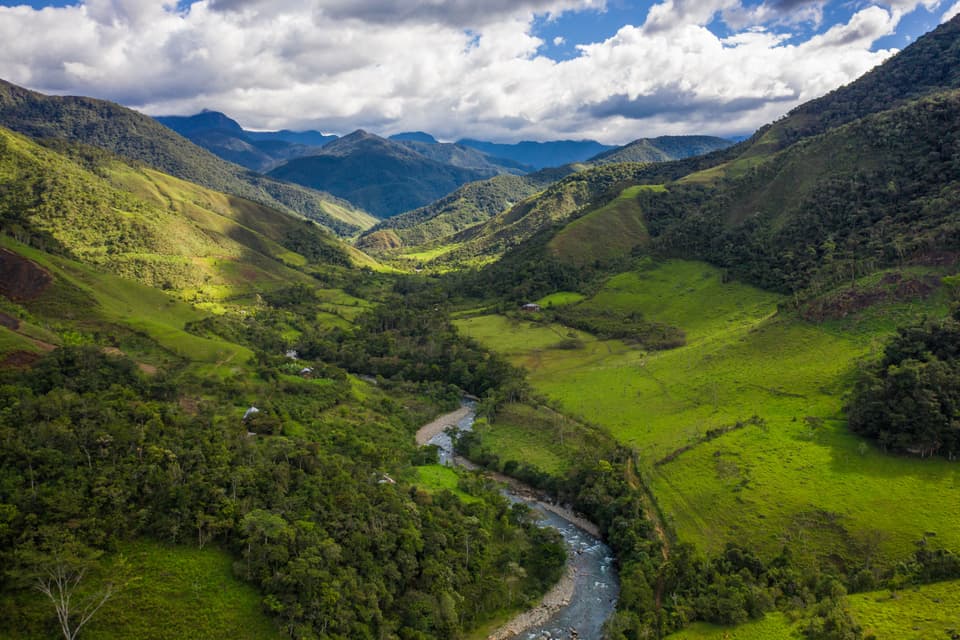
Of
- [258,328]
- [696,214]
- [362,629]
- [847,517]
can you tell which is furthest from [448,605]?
[696,214]

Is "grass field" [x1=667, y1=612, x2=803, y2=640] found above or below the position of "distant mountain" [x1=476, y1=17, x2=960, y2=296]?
below

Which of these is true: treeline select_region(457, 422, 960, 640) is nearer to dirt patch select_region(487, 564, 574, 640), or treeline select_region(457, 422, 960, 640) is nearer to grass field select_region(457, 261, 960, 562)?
grass field select_region(457, 261, 960, 562)

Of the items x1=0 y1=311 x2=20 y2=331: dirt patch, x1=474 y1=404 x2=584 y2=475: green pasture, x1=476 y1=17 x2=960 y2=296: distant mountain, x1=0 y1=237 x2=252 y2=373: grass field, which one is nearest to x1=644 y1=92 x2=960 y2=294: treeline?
x1=476 y1=17 x2=960 y2=296: distant mountain

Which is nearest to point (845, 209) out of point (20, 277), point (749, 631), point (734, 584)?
point (734, 584)

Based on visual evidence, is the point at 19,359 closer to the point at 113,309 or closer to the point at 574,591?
the point at 113,309

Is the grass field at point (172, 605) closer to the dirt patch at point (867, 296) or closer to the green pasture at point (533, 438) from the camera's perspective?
the green pasture at point (533, 438)

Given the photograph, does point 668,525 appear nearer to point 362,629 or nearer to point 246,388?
point 362,629

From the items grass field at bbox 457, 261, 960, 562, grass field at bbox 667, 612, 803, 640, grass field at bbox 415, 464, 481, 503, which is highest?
grass field at bbox 457, 261, 960, 562
